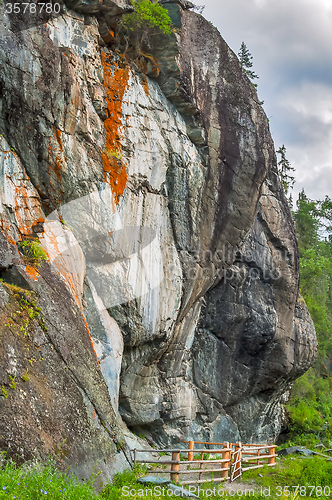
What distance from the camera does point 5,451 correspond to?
5961 mm

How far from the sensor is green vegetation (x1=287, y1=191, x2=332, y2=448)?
22719 millimetres

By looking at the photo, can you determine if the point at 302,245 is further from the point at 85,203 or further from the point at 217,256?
the point at 85,203

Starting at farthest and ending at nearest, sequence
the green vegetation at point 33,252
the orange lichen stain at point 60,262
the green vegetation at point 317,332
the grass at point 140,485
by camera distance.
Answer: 1. the green vegetation at point 317,332
2. the orange lichen stain at point 60,262
3. the green vegetation at point 33,252
4. the grass at point 140,485

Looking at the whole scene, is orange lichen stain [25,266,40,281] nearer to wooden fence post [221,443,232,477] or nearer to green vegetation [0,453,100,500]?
green vegetation [0,453,100,500]

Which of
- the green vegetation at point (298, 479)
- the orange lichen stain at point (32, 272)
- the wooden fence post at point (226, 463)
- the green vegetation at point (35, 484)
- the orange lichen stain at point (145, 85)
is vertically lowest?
the green vegetation at point (298, 479)

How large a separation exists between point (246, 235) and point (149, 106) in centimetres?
698

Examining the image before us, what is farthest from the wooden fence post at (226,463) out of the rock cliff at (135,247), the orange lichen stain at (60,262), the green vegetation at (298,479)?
the orange lichen stain at (60,262)

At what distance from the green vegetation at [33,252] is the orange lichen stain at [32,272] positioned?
0.23 metres

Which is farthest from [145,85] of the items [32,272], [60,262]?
[32,272]

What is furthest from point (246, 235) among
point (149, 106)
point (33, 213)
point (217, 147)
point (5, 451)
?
point (5, 451)

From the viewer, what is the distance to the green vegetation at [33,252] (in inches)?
342

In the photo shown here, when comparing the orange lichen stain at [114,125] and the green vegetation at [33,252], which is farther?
the orange lichen stain at [114,125]

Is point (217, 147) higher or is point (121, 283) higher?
point (217, 147)

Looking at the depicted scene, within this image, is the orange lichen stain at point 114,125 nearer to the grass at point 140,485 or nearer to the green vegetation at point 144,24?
the green vegetation at point 144,24
